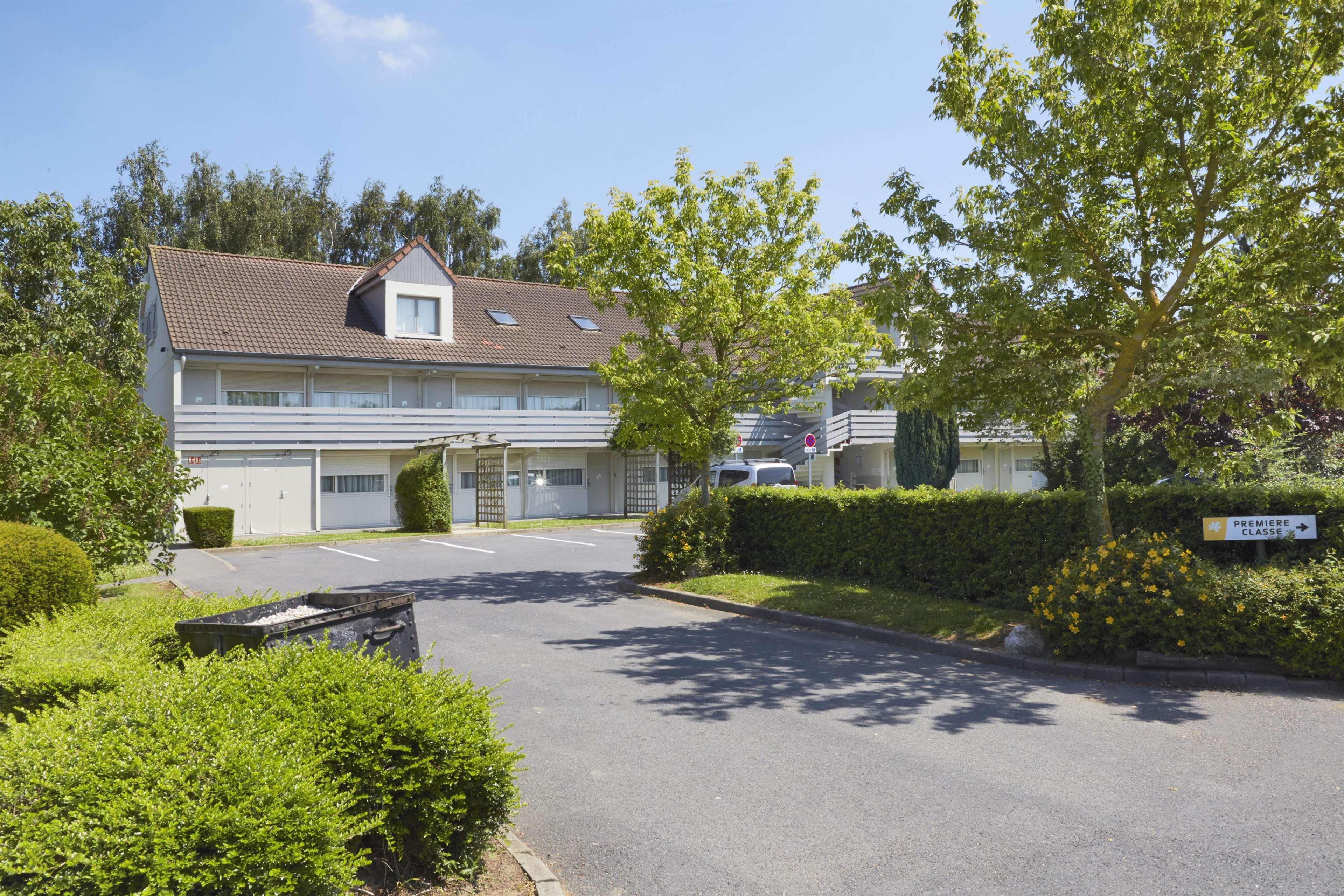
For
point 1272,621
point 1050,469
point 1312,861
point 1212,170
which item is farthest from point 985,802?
point 1050,469

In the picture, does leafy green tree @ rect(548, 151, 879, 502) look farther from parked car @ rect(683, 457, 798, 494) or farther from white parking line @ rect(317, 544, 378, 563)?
parked car @ rect(683, 457, 798, 494)

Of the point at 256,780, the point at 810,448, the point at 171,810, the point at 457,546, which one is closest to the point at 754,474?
the point at 810,448

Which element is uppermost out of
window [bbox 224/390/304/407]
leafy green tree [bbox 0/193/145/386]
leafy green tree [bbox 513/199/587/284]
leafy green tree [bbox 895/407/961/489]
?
leafy green tree [bbox 513/199/587/284]

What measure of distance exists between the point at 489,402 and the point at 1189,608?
2565 centimetres

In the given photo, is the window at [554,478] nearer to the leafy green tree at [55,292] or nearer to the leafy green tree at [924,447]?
the leafy green tree at [924,447]

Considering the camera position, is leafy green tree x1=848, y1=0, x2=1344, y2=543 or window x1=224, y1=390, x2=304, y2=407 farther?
window x1=224, y1=390, x2=304, y2=407

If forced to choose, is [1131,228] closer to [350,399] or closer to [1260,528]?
[1260,528]

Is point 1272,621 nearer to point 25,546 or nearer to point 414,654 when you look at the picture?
point 414,654

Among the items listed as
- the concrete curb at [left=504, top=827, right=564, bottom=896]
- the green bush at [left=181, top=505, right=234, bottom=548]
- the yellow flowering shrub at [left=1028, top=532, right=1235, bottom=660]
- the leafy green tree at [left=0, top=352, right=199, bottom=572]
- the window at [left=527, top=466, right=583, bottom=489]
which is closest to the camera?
the concrete curb at [left=504, top=827, right=564, bottom=896]

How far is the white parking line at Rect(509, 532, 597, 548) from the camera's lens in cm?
2258

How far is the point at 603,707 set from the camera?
7.74m

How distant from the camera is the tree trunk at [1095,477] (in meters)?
10.5

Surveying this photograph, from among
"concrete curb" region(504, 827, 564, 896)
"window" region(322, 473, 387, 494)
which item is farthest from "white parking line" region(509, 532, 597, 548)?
"concrete curb" region(504, 827, 564, 896)

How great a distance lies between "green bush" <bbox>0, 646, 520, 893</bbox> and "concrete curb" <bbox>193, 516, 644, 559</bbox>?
1846 cm
